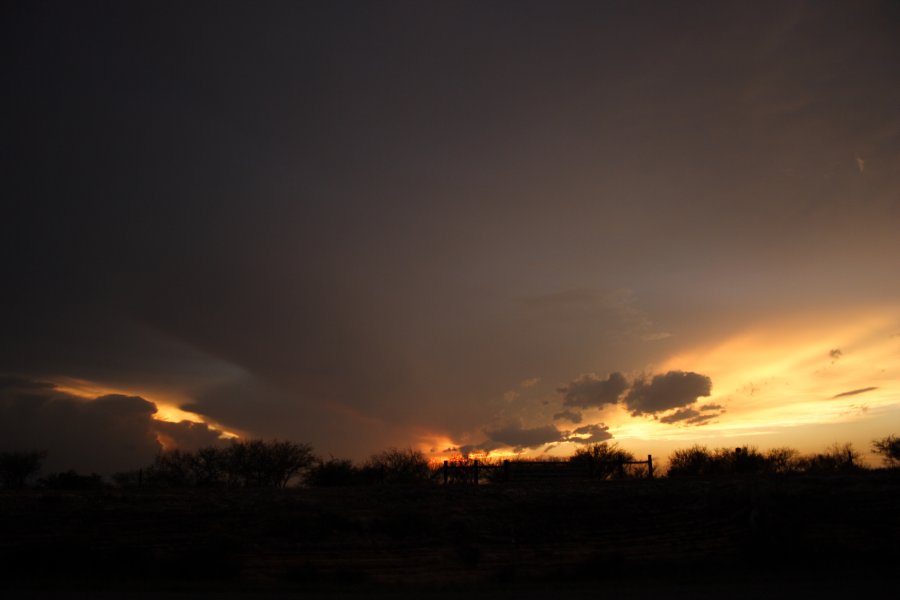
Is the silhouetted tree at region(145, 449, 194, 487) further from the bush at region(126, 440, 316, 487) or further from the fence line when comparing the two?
the fence line

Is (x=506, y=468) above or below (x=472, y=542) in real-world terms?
above

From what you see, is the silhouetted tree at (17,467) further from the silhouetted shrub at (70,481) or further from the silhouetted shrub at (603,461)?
the silhouetted shrub at (603,461)

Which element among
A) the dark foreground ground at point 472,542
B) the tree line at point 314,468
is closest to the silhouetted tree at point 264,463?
the tree line at point 314,468

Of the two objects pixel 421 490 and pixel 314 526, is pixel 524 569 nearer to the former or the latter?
pixel 314 526

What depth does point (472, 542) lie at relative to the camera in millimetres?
21125

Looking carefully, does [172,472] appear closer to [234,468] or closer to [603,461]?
[234,468]

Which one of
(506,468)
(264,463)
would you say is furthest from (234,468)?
(506,468)

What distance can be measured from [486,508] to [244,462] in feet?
122

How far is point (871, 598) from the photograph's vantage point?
45.4 ft

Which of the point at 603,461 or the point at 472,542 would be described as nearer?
the point at 472,542

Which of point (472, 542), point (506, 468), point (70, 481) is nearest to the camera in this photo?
point (472, 542)

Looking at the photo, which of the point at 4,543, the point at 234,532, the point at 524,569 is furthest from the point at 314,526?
the point at 4,543

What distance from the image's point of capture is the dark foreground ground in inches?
667

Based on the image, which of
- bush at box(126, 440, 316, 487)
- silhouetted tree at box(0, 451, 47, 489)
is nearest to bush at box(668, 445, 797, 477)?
bush at box(126, 440, 316, 487)
